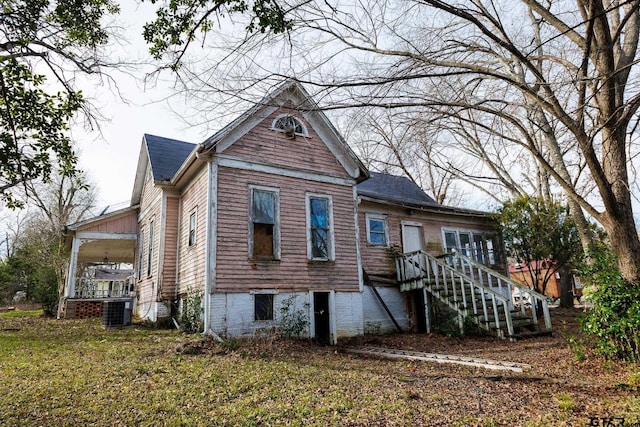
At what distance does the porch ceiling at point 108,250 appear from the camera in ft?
56.7

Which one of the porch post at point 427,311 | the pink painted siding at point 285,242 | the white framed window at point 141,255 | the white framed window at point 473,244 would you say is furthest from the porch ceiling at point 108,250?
the white framed window at point 473,244

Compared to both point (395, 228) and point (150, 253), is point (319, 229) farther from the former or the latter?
point (150, 253)

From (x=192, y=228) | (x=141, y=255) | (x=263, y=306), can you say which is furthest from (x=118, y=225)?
(x=263, y=306)

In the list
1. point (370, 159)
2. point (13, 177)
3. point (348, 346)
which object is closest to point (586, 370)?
point (370, 159)

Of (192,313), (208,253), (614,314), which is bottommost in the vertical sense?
(614,314)

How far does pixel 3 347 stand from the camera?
8.98 metres

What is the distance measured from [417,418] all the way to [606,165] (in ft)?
17.1

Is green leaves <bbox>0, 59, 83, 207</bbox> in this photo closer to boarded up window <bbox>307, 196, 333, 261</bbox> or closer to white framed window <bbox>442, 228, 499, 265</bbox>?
boarded up window <bbox>307, 196, 333, 261</bbox>

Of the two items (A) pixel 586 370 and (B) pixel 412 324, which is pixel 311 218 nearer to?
(B) pixel 412 324

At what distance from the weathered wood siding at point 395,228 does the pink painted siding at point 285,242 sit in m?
1.44

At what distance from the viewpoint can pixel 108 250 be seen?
1936 cm

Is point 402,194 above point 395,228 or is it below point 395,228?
above

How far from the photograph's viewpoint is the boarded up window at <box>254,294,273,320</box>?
10.6 m

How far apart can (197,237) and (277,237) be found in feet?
7.60
